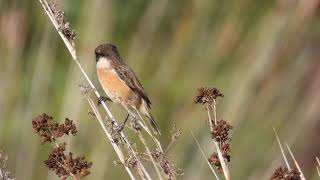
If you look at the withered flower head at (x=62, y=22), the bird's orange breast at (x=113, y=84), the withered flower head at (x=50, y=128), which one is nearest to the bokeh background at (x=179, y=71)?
the bird's orange breast at (x=113, y=84)

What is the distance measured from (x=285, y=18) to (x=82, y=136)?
52.4 inches

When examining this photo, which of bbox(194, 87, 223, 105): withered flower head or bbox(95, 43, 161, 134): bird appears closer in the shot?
bbox(194, 87, 223, 105): withered flower head

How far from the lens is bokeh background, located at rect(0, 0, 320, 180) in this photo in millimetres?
3957

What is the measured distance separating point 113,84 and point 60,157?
1.48 meters

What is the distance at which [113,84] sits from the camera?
10.9 feet

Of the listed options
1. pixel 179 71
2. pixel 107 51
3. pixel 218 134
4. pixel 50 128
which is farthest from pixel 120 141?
pixel 179 71

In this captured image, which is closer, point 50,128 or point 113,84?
point 50,128

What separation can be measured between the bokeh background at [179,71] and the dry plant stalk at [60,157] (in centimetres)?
174

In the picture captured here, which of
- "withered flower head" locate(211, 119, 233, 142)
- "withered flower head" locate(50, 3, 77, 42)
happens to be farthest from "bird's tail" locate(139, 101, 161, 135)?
"withered flower head" locate(211, 119, 233, 142)

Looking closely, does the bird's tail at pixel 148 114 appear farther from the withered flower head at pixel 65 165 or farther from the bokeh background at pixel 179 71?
the withered flower head at pixel 65 165

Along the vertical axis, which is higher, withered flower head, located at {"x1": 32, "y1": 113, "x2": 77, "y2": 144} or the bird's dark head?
the bird's dark head

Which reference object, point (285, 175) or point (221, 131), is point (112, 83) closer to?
point (221, 131)

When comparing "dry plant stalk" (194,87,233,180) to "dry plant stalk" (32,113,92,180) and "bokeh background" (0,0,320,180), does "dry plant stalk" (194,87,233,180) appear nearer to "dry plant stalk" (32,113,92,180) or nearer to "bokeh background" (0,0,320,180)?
"dry plant stalk" (32,113,92,180)

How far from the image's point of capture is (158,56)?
4.36 meters
